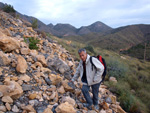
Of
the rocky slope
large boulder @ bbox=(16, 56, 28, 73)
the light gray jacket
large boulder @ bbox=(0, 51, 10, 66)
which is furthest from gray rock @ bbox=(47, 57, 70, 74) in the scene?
the light gray jacket

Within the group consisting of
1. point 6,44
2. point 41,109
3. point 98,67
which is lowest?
point 41,109

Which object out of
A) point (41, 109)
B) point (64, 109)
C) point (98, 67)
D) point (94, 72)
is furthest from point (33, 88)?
point (98, 67)

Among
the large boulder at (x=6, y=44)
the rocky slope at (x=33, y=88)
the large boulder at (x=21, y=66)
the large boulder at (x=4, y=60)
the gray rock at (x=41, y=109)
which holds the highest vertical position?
the large boulder at (x=6, y=44)

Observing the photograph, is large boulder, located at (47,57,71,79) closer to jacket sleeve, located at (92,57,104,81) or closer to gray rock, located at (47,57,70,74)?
gray rock, located at (47,57,70,74)

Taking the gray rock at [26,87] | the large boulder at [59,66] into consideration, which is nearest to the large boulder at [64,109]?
the gray rock at [26,87]

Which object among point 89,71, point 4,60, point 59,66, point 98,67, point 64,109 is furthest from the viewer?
point 59,66

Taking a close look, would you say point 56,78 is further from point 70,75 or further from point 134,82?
point 134,82

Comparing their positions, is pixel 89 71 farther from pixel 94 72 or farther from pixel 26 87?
pixel 26 87

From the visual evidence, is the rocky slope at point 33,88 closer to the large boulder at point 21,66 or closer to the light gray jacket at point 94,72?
the large boulder at point 21,66

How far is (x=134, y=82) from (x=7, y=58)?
6.19m

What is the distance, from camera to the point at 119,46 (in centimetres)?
3878

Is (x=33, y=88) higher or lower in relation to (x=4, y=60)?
lower

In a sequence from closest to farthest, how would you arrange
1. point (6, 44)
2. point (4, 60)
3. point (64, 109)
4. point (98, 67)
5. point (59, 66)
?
point (64, 109) → point (98, 67) → point (4, 60) → point (6, 44) → point (59, 66)

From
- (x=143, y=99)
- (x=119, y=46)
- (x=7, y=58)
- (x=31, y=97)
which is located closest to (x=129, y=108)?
(x=143, y=99)
